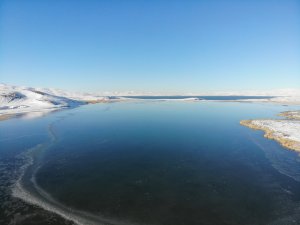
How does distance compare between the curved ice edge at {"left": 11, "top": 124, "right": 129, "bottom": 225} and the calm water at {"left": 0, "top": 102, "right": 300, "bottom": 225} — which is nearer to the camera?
the curved ice edge at {"left": 11, "top": 124, "right": 129, "bottom": 225}

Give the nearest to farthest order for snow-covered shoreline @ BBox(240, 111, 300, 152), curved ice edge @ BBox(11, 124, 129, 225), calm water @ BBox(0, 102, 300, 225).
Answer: curved ice edge @ BBox(11, 124, 129, 225) < calm water @ BBox(0, 102, 300, 225) < snow-covered shoreline @ BBox(240, 111, 300, 152)

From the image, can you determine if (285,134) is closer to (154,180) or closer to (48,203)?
(154,180)

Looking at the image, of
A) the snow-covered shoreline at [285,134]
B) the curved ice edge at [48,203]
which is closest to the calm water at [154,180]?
the curved ice edge at [48,203]

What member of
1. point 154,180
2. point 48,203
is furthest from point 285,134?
point 48,203

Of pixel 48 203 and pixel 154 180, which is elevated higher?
pixel 154 180

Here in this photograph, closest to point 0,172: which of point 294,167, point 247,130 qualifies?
point 294,167

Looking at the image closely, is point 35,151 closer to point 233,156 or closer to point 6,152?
point 6,152

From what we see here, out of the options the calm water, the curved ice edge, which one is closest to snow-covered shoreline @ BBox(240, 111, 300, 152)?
the calm water

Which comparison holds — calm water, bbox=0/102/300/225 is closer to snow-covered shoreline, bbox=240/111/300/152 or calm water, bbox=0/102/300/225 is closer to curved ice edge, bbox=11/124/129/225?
curved ice edge, bbox=11/124/129/225

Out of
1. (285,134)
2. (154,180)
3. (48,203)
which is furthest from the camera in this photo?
(285,134)
